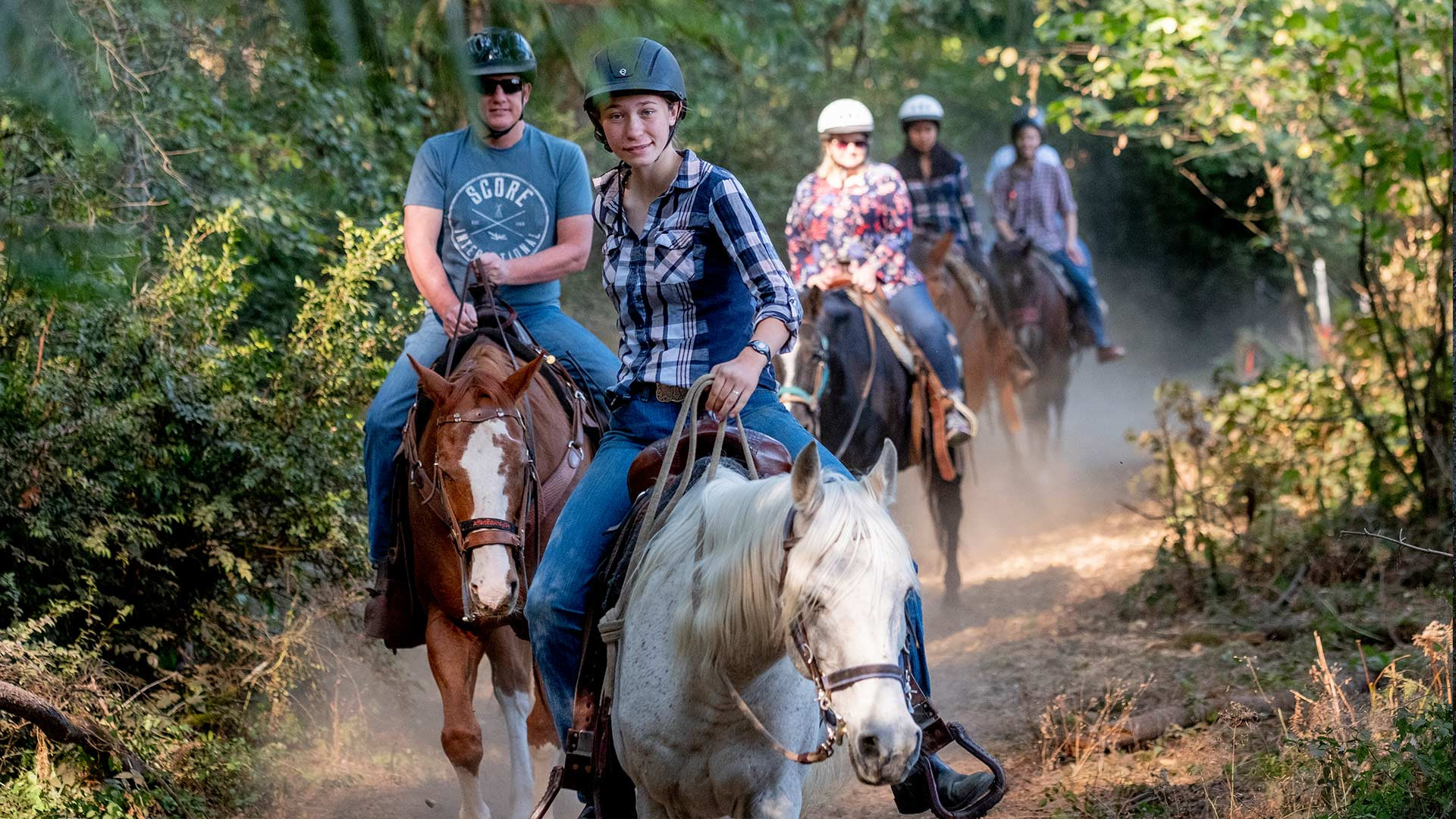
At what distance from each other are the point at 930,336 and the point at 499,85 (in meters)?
5.95

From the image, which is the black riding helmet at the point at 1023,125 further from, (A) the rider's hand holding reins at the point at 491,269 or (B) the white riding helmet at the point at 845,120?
(A) the rider's hand holding reins at the point at 491,269

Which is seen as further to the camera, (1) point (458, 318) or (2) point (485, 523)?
(1) point (458, 318)

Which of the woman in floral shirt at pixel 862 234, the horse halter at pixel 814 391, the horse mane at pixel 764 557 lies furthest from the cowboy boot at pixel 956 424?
the horse mane at pixel 764 557

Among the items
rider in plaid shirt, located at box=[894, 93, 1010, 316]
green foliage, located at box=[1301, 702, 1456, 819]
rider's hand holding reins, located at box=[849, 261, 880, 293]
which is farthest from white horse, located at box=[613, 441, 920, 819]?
rider in plaid shirt, located at box=[894, 93, 1010, 316]

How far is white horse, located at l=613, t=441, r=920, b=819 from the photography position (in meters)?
2.91

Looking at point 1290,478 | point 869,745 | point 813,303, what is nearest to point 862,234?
point 813,303

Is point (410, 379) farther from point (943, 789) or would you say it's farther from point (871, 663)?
point (871, 663)

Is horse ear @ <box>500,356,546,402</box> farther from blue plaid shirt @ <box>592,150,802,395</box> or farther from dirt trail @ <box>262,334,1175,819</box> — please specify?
dirt trail @ <box>262,334,1175,819</box>

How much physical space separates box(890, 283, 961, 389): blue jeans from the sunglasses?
5.88 meters

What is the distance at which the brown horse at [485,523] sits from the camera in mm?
4758

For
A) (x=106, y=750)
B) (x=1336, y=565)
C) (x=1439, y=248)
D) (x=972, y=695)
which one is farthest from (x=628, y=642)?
(x=1439, y=248)

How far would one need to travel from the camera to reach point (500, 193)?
225 inches

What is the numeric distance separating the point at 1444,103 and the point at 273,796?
713 centimetres

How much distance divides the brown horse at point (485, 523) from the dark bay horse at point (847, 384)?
108 inches
